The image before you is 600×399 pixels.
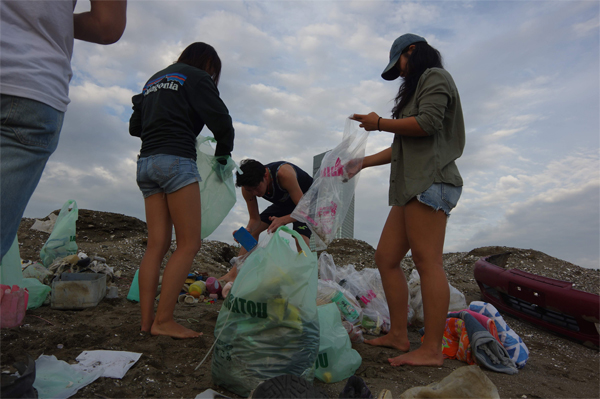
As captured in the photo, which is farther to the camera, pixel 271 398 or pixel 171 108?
pixel 171 108

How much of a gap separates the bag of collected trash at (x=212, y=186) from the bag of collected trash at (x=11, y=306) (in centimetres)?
109

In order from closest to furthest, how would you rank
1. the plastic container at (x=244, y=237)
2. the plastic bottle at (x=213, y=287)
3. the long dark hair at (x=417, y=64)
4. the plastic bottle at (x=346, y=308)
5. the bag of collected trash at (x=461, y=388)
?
the bag of collected trash at (x=461, y=388)
the long dark hair at (x=417, y=64)
the plastic bottle at (x=346, y=308)
the plastic container at (x=244, y=237)
the plastic bottle at (x=213, y=287)

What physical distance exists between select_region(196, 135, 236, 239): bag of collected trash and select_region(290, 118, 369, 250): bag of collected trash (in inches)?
20.5

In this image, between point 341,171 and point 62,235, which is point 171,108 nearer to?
point 341,171

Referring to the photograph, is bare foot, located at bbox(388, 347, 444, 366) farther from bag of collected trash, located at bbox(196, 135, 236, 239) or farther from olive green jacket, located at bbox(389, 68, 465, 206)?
bag of collected trash, located at bbox(196, 135, 236, 239)

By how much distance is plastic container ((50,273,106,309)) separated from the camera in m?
2.57

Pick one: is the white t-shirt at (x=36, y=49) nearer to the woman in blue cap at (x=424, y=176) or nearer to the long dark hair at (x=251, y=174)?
the woman in blue cap at (x=424, y=176)

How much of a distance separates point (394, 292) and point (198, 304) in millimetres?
1630

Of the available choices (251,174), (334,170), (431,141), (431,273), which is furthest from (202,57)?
(431,273)

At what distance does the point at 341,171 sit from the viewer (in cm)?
232

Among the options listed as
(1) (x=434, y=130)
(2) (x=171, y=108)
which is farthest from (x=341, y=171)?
(2) (x=171, y=108)

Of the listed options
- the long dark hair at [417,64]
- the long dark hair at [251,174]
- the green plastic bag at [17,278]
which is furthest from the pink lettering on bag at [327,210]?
the green plastic bag at [17,278]

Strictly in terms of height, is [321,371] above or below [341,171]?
below

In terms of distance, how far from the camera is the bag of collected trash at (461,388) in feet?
3.95
